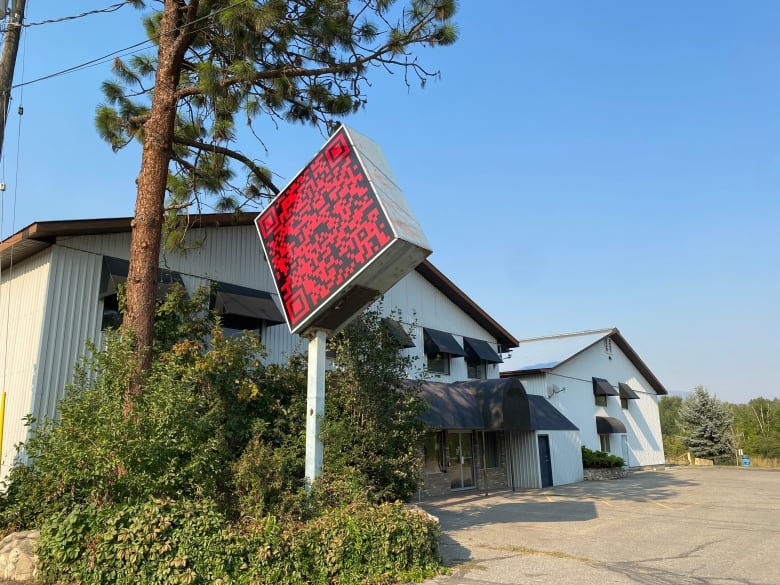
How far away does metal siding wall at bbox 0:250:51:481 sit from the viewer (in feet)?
35.8

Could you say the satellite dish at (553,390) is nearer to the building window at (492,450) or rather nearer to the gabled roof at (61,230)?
the building window at (492,450)

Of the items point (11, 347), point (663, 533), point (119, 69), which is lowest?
point (663, 533)

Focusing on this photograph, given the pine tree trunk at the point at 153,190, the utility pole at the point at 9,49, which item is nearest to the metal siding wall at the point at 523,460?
the pine tree trunk at the point at 153,190

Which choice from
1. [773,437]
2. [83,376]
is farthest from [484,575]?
[773,437]

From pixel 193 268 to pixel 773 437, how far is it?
55944 mm

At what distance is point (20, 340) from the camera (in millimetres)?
11531

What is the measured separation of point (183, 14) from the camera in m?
11.2

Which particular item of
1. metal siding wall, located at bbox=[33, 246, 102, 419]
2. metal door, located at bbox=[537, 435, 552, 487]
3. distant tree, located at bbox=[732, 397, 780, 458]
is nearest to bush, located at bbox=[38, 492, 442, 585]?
metal siding wall, located at bbox=[33, 246, 102, 419]

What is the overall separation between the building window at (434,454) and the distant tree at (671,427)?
104 ft

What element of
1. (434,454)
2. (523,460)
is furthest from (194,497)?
(523,460)

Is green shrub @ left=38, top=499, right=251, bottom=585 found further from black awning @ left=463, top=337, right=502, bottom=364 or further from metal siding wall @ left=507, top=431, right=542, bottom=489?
metal siding wall @ left=507, top=431, right=542, bottom=489

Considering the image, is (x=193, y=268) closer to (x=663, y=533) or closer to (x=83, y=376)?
(x=83, y=376)

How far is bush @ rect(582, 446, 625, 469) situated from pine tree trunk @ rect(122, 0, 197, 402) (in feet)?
71.3

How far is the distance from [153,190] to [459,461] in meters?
14.3
